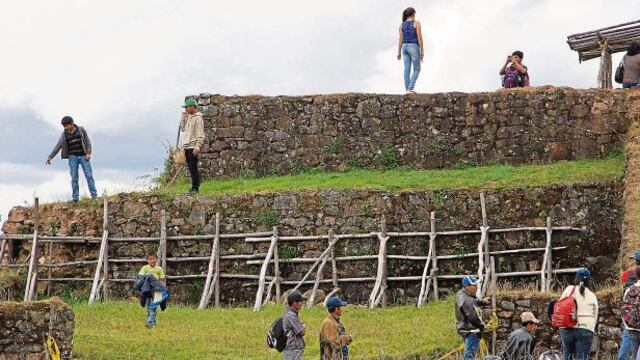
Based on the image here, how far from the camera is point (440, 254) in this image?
2511cm

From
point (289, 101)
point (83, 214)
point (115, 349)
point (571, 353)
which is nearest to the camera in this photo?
point (571, 353)

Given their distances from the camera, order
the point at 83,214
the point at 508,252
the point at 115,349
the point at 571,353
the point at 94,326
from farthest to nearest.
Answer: the point at 83,214 < the point at 508,252 < the point at 94,326 < the point at 115,349 < the point at 571,353

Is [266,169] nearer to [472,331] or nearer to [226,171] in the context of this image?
[226,171]

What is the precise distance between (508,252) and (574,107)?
4.32 meters

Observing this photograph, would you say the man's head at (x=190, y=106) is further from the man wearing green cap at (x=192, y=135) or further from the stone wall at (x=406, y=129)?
the stone wall at (x=406, y=129)

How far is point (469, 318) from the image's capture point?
56.6 ft

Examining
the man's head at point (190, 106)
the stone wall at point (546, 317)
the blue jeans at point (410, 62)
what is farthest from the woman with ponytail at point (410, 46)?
the stone wall at point (546, 317)

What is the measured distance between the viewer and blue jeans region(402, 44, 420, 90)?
28.0 meters

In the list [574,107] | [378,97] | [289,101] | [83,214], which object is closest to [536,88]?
[574,107]

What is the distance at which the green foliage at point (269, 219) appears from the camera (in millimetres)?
25719

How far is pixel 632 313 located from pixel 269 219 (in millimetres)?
10481

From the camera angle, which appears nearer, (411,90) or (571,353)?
(571,353)

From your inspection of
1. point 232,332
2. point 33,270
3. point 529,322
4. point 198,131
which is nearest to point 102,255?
point 33,270

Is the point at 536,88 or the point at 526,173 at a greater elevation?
the point at 536,88
